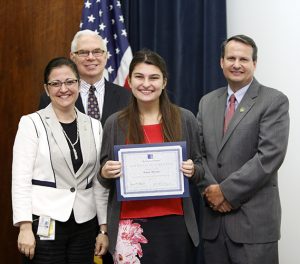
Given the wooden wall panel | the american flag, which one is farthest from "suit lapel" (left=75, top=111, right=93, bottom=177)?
the wooden wall panel

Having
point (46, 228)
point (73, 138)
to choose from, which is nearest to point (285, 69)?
point (73, 138)

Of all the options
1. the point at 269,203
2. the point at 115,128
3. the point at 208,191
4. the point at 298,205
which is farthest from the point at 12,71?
the point at 298,205

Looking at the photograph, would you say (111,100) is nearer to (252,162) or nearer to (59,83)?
(59,83)

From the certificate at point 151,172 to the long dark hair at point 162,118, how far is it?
9cm

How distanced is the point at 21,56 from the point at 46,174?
66.5 inches

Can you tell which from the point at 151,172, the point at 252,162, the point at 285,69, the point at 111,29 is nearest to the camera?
the point at 151,172

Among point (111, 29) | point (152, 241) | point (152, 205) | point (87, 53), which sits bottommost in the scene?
point (152, 241)

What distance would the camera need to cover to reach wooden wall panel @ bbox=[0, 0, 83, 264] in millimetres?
3568

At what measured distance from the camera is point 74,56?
295 centimetres

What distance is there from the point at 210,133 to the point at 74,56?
1.09 m

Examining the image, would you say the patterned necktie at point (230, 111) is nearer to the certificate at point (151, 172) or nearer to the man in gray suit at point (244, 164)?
the man in gray suit at point (244, 164)

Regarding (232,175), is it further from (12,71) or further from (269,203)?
(12,71)

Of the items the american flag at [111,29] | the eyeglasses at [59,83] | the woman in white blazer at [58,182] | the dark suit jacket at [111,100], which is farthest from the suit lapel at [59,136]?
the american flag at [111,29]

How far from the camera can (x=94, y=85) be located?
2945mm
